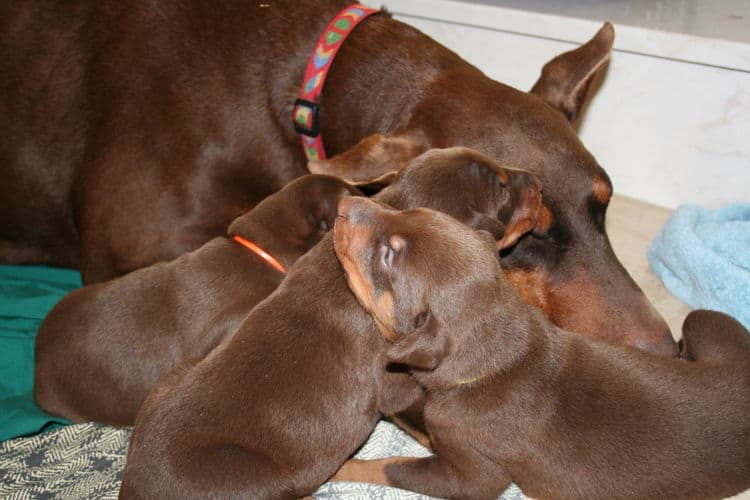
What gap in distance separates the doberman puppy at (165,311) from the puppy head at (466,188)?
320 millimetres

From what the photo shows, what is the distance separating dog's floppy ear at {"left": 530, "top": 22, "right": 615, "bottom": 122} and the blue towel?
2.65 ft

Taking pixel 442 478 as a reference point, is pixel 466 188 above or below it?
above

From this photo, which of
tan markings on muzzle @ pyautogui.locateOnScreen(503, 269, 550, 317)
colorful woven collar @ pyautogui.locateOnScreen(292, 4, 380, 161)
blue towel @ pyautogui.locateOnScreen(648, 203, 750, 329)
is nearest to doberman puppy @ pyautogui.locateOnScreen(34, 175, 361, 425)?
colorful woven collar @ pyautogui.locateOnScreen(292, 4, 380, 161)

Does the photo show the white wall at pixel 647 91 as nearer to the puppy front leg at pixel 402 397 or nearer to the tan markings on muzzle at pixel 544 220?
the tan markings on muzzle at pixel 544 220

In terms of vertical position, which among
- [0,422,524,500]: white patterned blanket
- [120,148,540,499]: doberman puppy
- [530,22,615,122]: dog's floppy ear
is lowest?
[0,422,524,500]: white patterned blanket

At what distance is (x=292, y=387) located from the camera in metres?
2.29

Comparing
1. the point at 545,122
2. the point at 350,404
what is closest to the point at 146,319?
the point at 350,404

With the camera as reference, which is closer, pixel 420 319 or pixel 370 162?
pixel 420 319

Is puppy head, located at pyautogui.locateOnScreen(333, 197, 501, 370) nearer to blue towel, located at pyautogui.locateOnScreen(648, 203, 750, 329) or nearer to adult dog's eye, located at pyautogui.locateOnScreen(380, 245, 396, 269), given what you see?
adult dog's eye, located at pyautogui.locateOnScreen(380, 245, 396, 269)

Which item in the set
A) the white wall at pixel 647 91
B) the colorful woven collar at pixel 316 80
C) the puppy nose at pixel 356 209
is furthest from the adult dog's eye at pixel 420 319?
the white wall at pixel 647 91

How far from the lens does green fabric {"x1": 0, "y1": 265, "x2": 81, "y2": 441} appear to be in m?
2.88

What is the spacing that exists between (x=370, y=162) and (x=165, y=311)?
0.79 metres

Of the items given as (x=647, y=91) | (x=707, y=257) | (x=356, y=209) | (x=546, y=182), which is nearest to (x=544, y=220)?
(x=546, y=182)

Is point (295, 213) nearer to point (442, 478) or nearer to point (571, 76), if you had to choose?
point (442, 478)
